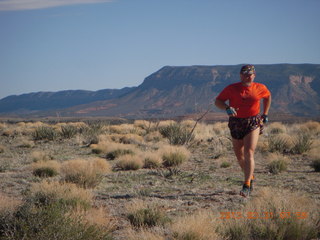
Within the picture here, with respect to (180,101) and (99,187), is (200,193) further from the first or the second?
(180,101)

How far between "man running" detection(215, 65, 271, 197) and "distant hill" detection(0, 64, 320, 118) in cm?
12317

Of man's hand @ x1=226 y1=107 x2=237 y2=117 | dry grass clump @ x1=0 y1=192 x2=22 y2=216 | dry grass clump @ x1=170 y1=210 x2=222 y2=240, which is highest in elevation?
man's hand @ x1=226 y1=107 x2=237 y2=117

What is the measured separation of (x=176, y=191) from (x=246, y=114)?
6.48 ft

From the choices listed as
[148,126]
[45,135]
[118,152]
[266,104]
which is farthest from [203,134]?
[266,104]

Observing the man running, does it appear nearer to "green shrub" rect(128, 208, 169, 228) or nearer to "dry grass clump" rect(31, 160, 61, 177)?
"green shrub" rect(128, 208, 169, 228)

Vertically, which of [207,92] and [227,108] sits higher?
[207,92]

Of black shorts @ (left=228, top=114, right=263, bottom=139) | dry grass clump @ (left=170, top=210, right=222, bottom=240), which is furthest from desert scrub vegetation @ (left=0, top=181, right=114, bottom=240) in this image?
black shorts @ (left=228, top=114, right=263, bottom=139)

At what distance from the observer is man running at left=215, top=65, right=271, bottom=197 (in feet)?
23.9

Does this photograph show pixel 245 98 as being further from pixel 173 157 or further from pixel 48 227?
pixel 173 157

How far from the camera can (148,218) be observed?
5.66 metres

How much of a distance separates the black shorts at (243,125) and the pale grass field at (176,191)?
3.20 feet

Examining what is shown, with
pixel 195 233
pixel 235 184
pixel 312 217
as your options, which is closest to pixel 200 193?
pixel 235 184

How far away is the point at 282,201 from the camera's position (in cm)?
557

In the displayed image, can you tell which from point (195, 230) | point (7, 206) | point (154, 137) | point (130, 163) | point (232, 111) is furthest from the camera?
point (154, 137)
